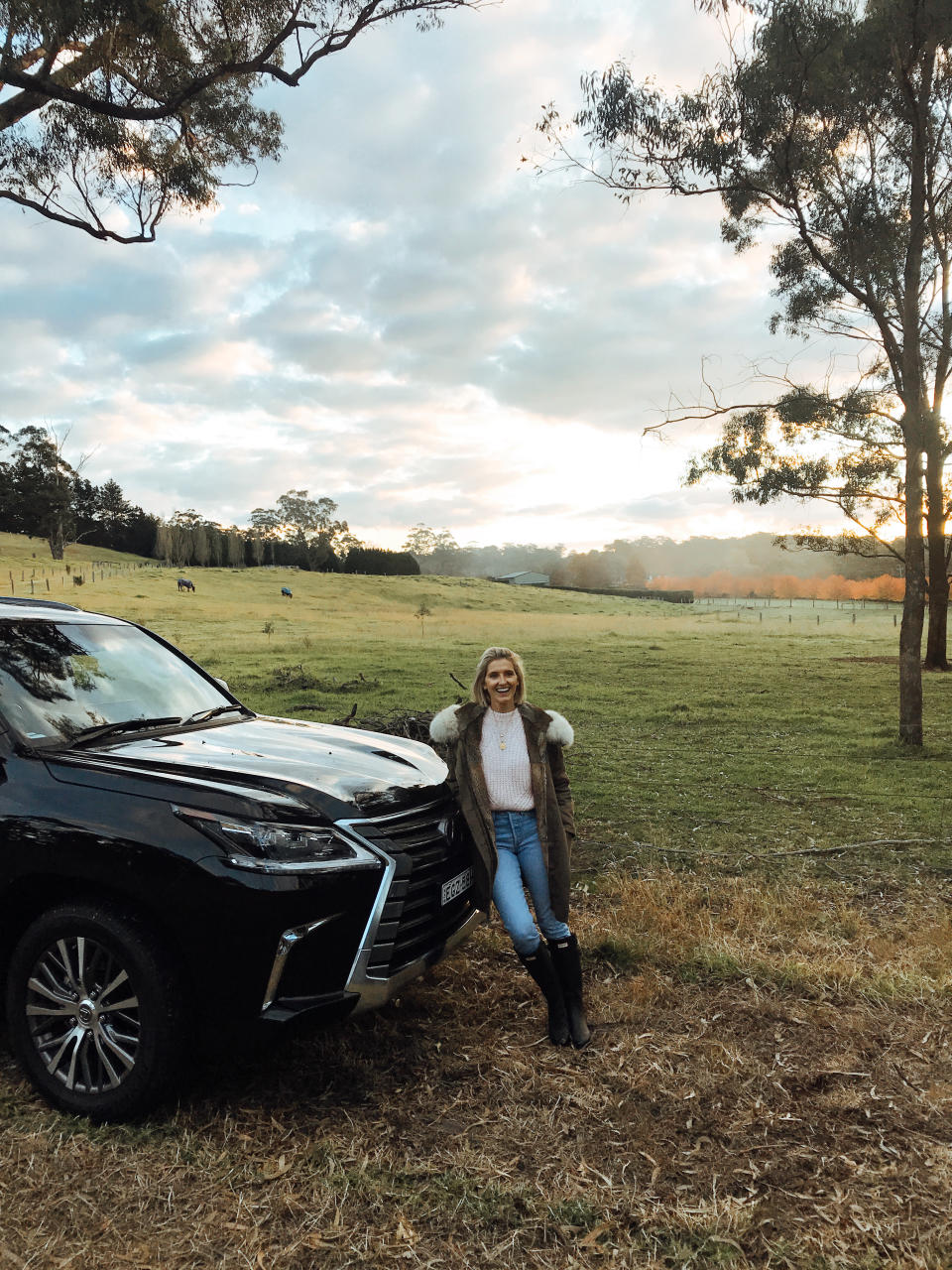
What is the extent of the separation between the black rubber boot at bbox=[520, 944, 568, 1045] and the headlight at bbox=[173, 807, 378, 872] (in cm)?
125

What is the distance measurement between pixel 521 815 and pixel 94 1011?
6.41 ft

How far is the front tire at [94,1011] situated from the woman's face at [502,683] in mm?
1871

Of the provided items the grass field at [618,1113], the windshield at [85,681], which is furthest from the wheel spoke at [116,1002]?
the windshield at [85,681]

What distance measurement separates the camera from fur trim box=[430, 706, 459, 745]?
4258mm

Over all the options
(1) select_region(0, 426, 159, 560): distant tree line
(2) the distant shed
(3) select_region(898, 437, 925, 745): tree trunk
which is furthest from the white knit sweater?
(2) the distant shed

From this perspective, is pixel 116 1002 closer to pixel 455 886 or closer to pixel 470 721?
pixel 455 886

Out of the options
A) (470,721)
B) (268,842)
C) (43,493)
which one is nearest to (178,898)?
(268,842)

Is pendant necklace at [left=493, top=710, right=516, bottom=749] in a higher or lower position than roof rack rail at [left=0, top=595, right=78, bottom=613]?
lower

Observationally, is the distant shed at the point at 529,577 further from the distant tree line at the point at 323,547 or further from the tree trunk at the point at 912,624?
the tree trunk at the point at 912,624

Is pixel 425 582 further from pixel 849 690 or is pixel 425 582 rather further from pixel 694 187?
pixel 694 187

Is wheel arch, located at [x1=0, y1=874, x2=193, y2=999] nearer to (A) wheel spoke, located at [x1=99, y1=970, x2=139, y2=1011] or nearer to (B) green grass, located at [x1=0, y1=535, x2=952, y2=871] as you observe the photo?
(A) wheel spoke, located at [x1=99, y1=970, x2=139, y2=1011]

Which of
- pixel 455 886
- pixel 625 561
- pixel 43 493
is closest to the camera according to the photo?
pixel 455 886

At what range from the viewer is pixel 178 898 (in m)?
3.12

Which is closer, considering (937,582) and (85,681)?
(85,681)
